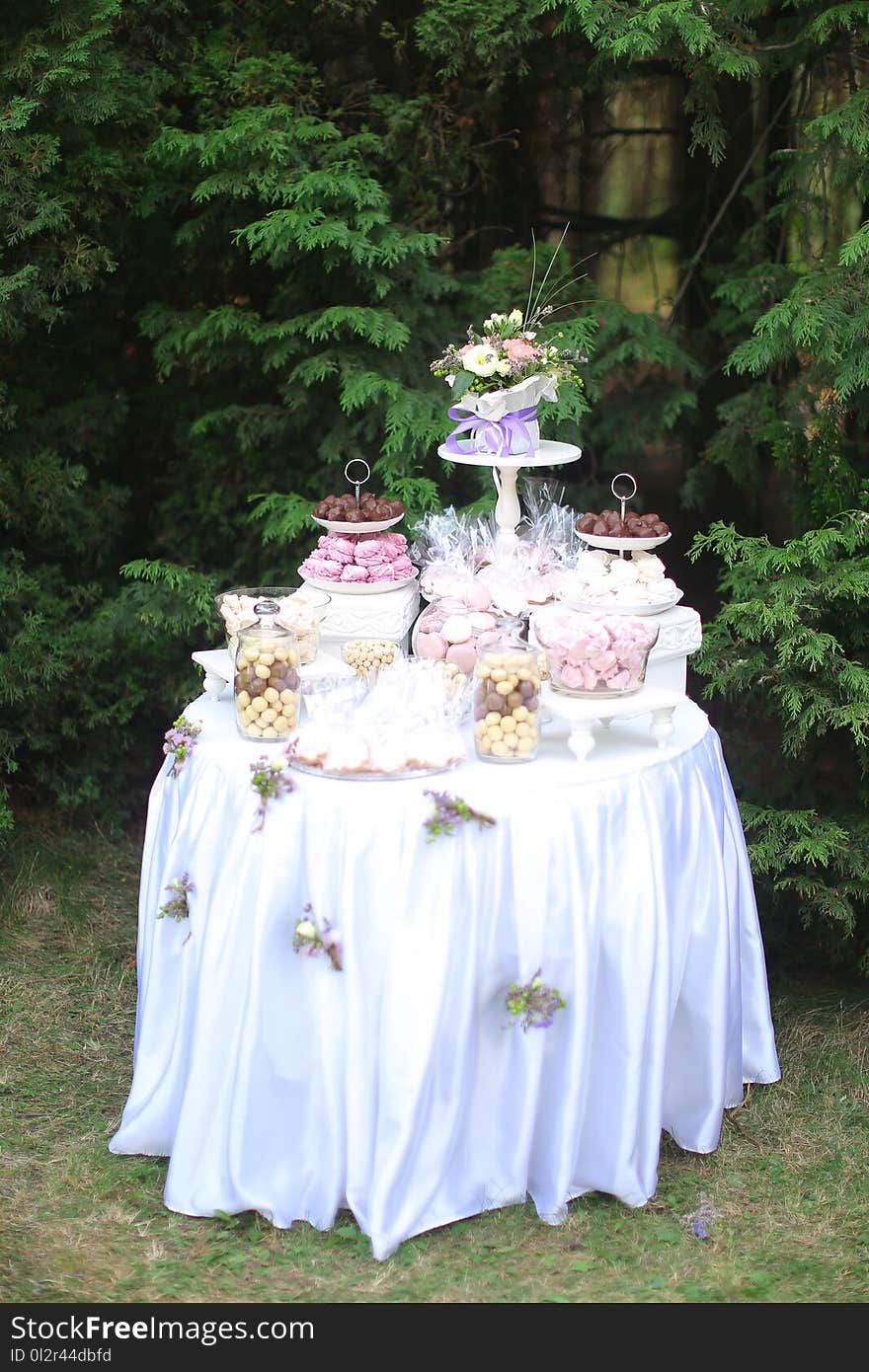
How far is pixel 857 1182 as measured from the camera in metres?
3.36

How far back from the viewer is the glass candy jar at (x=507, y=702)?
2.96m

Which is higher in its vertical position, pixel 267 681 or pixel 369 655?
pixel 267 681

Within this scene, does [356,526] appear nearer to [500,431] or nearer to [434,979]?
[500,431]

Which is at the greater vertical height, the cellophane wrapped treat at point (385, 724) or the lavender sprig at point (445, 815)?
the cellophane wrapped treat at point (385, 724)

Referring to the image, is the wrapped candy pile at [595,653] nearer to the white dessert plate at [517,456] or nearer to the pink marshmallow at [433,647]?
the pink marshmallow at [433,647]

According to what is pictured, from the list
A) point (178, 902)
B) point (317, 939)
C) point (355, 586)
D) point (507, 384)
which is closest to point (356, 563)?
point (355, 586)

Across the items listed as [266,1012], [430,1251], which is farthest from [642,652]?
[430,1251]

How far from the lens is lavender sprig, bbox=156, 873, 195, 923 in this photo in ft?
10.2

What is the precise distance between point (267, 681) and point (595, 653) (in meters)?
0.71

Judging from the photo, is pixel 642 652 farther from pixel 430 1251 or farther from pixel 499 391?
pixel 430 1251

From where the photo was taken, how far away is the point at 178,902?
312 cm

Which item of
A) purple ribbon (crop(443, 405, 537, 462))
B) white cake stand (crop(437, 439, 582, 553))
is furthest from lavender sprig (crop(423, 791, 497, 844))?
purple ribbon (crop(443, 405, 537, 462))

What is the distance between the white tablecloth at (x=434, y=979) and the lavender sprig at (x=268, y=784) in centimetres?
2

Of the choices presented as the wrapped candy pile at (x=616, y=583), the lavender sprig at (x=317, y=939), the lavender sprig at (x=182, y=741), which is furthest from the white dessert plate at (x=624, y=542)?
the lavender sprig at (x=317, y=939)
